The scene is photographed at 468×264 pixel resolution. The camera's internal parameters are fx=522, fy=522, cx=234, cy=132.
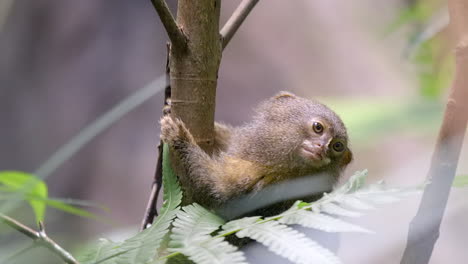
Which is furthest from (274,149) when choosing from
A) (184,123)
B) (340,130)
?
(184,123)

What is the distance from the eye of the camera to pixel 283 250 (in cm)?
115

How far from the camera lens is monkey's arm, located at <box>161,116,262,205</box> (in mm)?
2111

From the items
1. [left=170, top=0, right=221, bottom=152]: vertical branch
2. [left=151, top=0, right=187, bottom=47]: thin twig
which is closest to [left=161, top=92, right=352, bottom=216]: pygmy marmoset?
[left=170, top=0, right=221, bottom=152]: vertical branch

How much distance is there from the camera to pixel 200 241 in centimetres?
123

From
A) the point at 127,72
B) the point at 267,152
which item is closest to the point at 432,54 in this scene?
the point at 267,152

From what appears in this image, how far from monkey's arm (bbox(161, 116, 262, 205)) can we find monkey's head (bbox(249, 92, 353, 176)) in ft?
0.66

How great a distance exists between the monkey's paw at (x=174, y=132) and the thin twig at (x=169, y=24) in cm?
33

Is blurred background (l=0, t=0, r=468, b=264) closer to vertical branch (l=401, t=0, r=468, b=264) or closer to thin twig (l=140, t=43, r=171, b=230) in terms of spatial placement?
thin twig (l=140, t=43, r=171, b=230)

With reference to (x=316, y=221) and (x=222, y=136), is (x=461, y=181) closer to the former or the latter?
(x=316, y=221)

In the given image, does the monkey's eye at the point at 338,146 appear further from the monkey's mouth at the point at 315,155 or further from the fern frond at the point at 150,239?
the fern frond at the point at 150,239

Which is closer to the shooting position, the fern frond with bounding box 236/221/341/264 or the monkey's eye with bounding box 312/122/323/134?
the fern frond with bounding box 236/221/341/264

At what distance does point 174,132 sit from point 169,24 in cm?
51

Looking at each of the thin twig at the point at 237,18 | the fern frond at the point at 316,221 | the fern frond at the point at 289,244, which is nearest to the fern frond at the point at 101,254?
the fern frond at the point at 289,244

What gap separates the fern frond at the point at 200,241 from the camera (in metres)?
1.11
